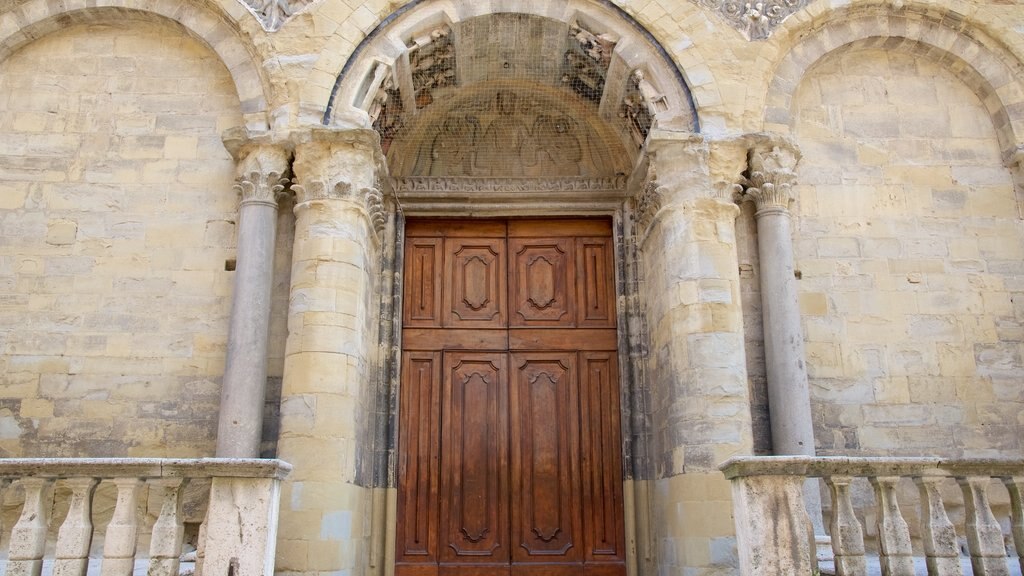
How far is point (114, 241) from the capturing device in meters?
6.57

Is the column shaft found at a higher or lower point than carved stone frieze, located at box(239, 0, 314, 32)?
lower

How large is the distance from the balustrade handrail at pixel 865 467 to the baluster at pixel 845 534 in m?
0.07

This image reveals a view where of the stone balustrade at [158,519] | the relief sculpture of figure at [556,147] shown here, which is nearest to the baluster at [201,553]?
the stone balustrade at [158,519]

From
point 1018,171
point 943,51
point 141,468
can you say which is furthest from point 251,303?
point 1018,171

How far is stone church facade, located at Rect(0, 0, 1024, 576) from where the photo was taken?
20.0 ft

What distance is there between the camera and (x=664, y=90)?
262 inches

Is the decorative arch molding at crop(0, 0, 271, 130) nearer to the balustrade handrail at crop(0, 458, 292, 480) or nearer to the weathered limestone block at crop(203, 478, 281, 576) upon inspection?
the balustrade handrail at crop(0, 458, 292, 480)

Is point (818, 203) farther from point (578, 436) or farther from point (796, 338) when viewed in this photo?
point (578, 436)

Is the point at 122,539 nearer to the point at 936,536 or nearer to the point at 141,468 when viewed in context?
the point at 141,468

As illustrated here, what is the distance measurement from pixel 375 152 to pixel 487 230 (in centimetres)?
186

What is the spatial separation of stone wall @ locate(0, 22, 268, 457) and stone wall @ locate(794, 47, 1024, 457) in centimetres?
432

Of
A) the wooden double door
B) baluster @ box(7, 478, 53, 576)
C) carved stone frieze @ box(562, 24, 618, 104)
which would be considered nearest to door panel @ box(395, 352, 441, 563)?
the wooden double door

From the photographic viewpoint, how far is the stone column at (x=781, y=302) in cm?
608

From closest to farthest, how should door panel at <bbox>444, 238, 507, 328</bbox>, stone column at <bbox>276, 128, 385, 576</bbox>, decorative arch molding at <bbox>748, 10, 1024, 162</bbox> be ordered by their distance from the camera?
stone column at <bbox>276, 128, 385, 576</bbox>, decorative arch molding at <bbox>748, 10, 1024, 162</bbox>, door panel at <bbox>444, 238, 507, 328</bbox>
